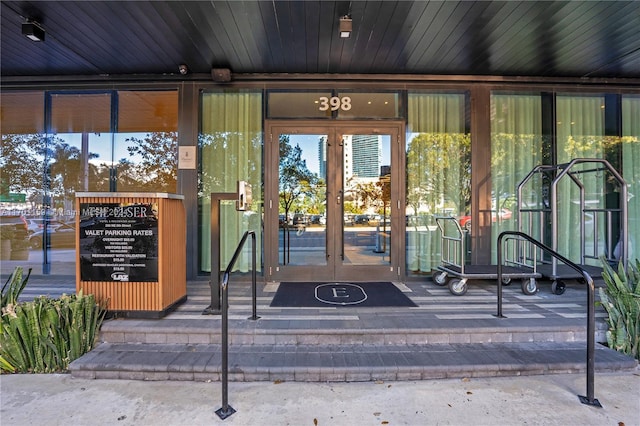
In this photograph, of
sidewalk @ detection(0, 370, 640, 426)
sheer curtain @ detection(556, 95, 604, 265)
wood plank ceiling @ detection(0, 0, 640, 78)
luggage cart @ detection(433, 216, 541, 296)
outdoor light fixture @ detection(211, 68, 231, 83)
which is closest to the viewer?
sidewalk @ detection(0, 370, 640, 426)

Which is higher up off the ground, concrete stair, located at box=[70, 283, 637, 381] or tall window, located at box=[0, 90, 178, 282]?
tall window, located at box=[0, 90, 178, 282]

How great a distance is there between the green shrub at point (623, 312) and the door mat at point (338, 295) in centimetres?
181

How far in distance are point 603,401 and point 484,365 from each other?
77cm

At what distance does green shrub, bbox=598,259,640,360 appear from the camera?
291cm

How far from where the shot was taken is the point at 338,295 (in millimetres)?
4152

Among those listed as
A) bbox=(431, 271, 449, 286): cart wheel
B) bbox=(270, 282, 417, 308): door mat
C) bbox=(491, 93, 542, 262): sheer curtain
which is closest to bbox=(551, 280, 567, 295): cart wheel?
bbox=(491, 93, 542, 262): sheer curtain

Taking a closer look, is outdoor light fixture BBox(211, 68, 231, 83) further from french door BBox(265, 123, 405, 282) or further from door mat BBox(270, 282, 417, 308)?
door mat BBox(270, 282, 417, 308)

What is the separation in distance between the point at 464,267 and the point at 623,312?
5.50 feet

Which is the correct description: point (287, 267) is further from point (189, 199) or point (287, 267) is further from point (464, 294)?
point (464, 294)

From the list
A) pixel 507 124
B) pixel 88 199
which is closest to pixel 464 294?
pixel 507 124

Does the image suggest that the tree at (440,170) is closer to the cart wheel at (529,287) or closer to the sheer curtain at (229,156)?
the cart wheel at (529,287)

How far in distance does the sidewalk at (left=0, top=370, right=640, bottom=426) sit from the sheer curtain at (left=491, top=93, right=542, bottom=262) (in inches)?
114

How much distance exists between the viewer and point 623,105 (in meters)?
5.23

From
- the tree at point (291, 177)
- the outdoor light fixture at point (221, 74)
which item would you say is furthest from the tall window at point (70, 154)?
the tree at point (291, 177)
